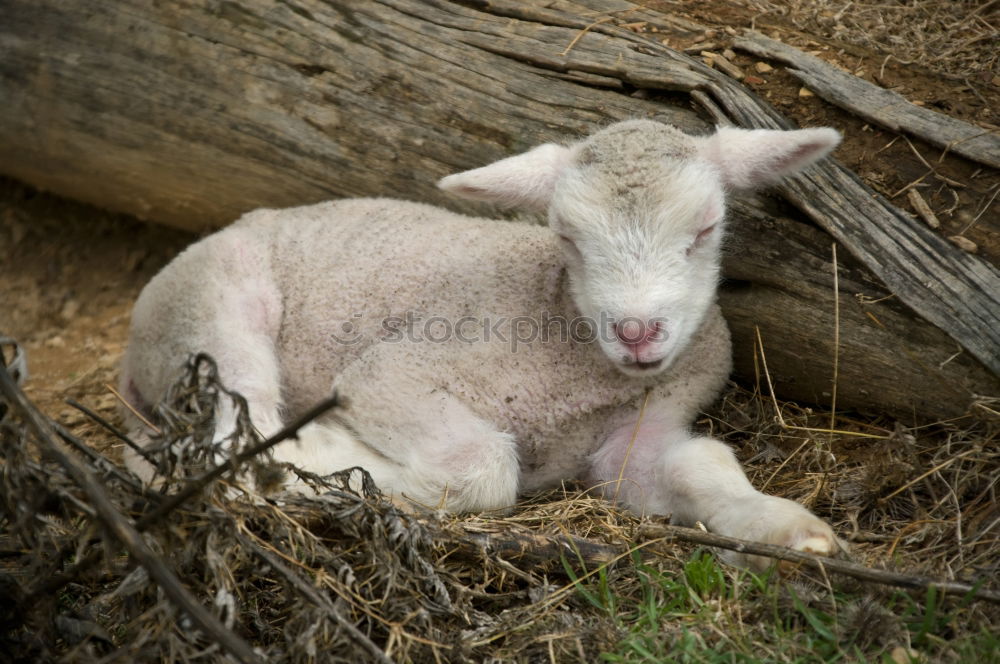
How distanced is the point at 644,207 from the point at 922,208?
1.23 metres

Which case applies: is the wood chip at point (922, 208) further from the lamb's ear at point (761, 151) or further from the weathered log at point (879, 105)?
the lamb's ear at point (761, 151)

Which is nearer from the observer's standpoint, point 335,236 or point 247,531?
point 247,531

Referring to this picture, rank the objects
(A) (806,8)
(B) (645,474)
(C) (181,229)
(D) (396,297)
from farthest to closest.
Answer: (C) (181,229), (A) (806,8), (D) (396,297), (B) (645,474)

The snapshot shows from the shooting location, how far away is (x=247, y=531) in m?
2.79

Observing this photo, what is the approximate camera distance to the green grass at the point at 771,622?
2.73 m

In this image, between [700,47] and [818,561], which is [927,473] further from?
[700,47]

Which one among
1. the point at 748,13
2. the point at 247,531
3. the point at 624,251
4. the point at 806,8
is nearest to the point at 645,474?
the point at 624,251

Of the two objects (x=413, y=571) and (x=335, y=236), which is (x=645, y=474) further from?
(x=335, y=236)

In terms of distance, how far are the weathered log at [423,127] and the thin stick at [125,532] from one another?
9.04ft

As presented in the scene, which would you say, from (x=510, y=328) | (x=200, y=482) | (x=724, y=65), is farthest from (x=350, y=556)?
(x=724, y=65)

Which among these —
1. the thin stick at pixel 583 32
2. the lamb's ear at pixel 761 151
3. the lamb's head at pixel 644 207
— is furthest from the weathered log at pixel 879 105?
the thin stick at pixel 583 32

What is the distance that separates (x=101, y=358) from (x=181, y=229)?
1.00 metres

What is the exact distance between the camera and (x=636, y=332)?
345 centimetres

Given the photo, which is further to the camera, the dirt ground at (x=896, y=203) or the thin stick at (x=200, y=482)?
the dirt ground at (x=896, y=203)
